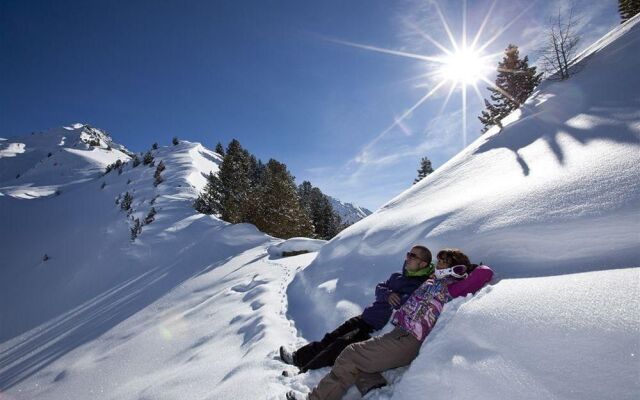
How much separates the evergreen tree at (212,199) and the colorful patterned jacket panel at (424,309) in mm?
29769

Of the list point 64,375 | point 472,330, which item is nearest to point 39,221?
point 64,375

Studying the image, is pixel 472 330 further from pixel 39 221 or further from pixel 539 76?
pixel 39 221

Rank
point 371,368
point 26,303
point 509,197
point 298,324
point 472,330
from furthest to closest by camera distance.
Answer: point 26,303
point 298,324
point 509,197
point 371,368
point 472,330

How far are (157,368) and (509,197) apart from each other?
787 cm

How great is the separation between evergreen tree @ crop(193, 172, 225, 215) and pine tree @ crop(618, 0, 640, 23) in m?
40.1

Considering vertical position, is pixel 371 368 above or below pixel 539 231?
below

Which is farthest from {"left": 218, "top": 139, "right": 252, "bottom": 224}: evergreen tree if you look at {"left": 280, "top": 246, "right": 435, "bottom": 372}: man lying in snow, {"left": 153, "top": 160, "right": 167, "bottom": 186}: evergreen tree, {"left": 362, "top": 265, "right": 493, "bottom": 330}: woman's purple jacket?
{"left": 362, "top": 265, "right": 493, "bottom": 330}: woman's purple jacket

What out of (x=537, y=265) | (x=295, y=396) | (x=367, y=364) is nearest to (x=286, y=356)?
(x=295, y=396)

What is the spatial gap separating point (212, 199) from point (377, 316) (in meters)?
30.3

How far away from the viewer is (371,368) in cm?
370

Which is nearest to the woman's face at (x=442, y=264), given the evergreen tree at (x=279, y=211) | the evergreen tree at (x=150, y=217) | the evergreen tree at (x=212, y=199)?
the evergreen tree at (x=279, y=211)

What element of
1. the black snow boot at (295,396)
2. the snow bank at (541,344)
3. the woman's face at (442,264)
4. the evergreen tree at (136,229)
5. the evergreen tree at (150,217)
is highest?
the evergreen tree at (150,217)

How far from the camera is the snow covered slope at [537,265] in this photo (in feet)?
8.24

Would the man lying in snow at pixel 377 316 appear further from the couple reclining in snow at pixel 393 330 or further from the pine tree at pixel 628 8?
the pine tree at pixel 628 8
